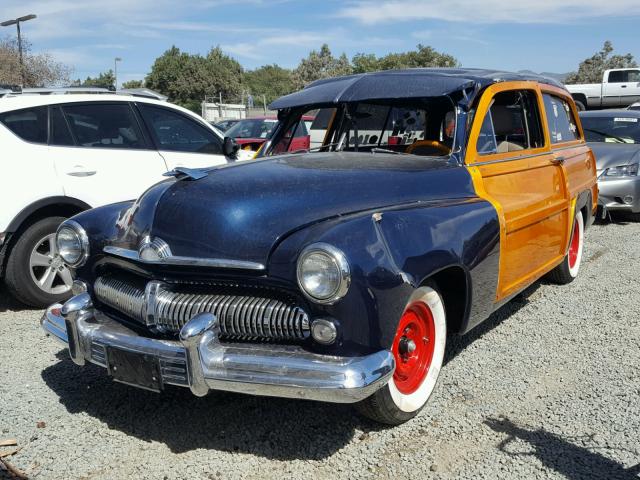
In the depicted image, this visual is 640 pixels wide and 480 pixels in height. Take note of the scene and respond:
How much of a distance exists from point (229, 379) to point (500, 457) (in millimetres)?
1256

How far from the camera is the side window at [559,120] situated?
16.4ft

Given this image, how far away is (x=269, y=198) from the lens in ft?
9.78

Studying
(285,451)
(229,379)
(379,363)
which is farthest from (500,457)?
(229,379)

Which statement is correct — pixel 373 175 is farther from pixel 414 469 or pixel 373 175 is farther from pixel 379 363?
pixel 414 469

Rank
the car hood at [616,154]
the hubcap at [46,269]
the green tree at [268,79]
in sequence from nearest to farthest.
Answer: the hubcap at [46,269] → the car hood at [616,154] → the green tree at [268,79]

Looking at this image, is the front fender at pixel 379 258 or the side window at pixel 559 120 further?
the side window at pixel 559 120

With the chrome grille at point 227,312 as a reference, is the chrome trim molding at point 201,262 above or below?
above

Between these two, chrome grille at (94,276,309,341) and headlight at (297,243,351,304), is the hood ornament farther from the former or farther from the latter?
headlight at (297,243,351,304)

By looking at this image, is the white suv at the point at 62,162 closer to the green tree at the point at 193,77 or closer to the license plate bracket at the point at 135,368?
the license plate bracket at the point at 135,368

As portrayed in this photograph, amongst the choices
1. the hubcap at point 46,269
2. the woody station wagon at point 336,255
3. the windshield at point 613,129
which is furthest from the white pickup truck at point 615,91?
the hubcap at point 46,269

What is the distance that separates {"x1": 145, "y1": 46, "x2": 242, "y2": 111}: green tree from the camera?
5847 centimetres

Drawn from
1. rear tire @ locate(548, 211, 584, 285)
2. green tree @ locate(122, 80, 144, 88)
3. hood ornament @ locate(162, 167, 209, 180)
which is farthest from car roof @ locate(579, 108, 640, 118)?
green tree @ locate(122, 80, 144, 88)

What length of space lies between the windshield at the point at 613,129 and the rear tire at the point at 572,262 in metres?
4.35

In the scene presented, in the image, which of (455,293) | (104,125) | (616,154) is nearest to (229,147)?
(104,125)
